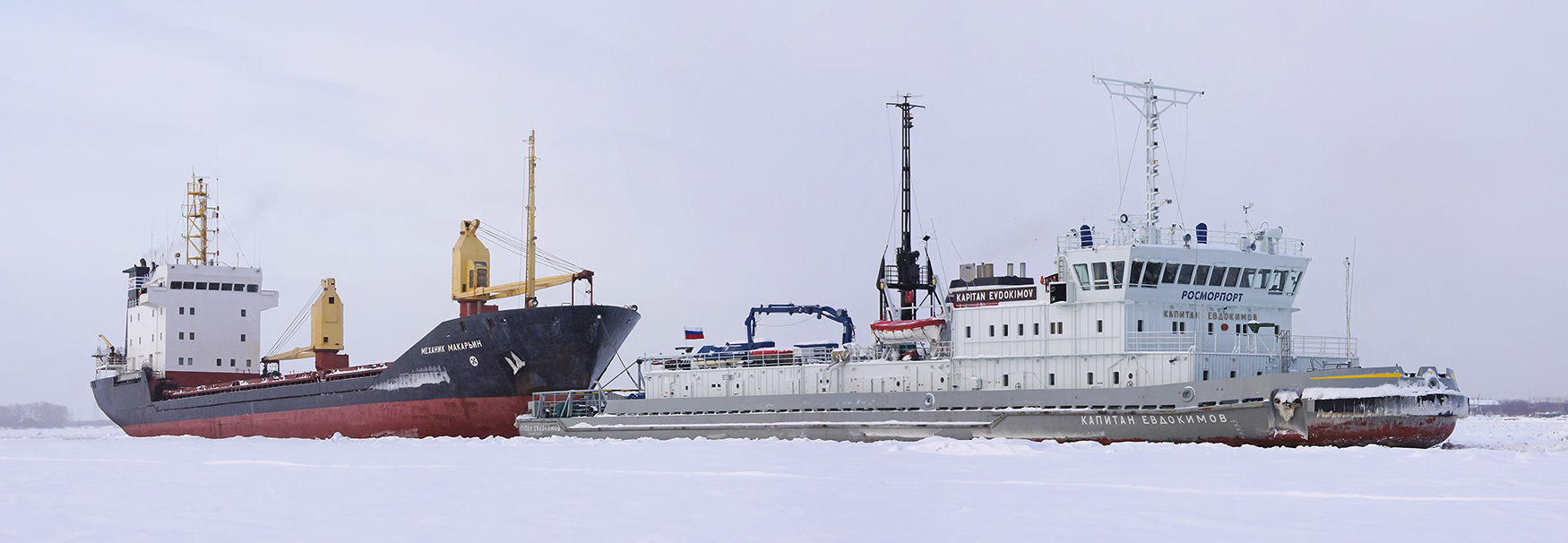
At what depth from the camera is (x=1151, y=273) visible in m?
26.6

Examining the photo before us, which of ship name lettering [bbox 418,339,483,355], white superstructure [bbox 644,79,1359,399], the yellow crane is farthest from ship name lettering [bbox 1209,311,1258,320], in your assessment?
the yellow crane

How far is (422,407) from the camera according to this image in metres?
39.6

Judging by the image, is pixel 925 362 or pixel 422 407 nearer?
pixel 925 362

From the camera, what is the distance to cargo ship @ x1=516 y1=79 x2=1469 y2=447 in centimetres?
2380

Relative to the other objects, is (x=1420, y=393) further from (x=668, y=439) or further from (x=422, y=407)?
(x=422, y=407)

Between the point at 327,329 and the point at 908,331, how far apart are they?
1099 inches

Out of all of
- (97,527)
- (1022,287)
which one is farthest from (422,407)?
(97,527)

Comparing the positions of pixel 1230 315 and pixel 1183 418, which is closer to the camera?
pixel 1183 418

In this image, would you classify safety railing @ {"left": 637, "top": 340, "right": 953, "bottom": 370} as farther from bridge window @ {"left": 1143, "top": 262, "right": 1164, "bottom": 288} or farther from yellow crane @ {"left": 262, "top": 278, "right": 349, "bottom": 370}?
yellow crane @ {"left": 262, "top": 278, "right": 349, "bottom": 370}

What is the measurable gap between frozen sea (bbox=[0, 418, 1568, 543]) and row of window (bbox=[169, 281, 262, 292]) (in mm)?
27031

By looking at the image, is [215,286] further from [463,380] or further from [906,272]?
[906,272]

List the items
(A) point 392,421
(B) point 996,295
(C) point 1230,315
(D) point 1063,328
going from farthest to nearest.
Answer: (A) point 392,421
(B) point 996,295
(C) point 1230,315
(D) point 1063,328

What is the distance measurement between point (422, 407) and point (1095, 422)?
2196cm

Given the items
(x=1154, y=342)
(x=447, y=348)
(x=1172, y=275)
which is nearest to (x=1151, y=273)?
(x=1172, y=275)
